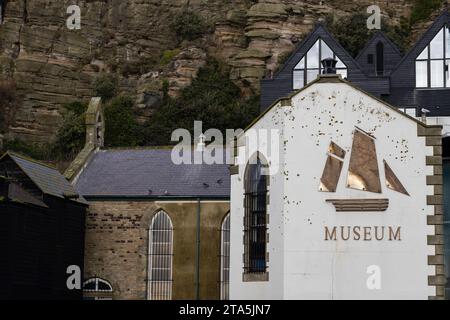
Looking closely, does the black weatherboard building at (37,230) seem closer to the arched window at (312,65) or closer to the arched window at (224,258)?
the arched window at (224,258)

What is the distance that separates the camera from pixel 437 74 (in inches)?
2256

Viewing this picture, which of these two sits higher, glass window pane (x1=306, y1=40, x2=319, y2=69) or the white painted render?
glass window pane (x1=306, y1=40, x2=319, y2=69)

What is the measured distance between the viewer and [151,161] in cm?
5106

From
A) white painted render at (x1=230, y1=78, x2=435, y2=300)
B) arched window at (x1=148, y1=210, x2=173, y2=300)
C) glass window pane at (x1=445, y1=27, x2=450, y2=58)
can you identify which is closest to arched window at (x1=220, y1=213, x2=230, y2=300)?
arched window at (x1=148, y1=210, x2=173, y2=300)

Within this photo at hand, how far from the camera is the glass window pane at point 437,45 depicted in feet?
186

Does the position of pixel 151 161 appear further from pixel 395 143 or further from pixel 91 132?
pixel 395 143

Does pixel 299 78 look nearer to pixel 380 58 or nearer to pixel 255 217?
pixel 380 58

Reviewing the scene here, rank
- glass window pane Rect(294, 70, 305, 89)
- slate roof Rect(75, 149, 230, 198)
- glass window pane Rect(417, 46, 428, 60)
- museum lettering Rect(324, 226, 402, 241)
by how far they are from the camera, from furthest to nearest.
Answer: glass window pane Rect(294, 70, 305, 89)
glass window pane Rect(417, 46, 428, 60)
slate roof Rect(75, 149, 230, 198)
museum lettering Rect(324, 226, 402, 241)

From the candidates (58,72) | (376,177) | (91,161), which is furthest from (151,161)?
(58,72)

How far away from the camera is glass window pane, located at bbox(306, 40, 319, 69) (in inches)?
2304

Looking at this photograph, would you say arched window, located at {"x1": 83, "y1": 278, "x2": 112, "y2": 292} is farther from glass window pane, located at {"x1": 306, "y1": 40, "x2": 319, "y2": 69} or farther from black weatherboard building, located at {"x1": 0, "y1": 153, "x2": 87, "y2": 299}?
glass window pane, located at {"x1": 306, "y1": 40, "x2": 319, "y2": 69}

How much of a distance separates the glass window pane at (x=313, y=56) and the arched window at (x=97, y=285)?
18.0 meters

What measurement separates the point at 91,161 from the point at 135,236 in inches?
211

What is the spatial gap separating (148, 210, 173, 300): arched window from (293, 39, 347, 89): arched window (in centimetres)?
1388
